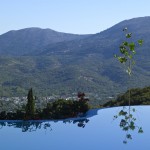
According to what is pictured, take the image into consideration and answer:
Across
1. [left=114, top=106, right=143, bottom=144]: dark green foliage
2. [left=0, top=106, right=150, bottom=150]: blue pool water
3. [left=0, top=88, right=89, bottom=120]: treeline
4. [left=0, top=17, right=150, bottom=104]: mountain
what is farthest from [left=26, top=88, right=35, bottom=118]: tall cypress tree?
[left=0, top=17, right=150, bottom=104]: mountain

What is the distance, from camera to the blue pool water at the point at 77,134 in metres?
14.4

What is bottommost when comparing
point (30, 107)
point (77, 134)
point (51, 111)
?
point (77, 134)

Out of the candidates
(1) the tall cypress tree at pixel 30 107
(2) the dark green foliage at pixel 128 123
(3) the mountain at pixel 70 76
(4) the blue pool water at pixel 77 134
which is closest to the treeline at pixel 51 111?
(1) the tall cypress tree at pixel 30 107

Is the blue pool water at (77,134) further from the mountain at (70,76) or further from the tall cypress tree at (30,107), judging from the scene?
the mountain at (70,76)

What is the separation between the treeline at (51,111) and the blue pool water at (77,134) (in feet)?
2.67

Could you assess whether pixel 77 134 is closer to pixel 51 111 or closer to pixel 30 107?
pixel 51 111

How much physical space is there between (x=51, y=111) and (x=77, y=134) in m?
5.87

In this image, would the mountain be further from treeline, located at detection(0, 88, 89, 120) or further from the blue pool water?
the blue pool water

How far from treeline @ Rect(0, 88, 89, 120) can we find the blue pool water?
81 centimetres

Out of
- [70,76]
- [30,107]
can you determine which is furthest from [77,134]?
[70,76]

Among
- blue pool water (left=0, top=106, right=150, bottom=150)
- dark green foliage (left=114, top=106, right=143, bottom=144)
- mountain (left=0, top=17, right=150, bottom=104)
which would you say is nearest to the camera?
blue pool water (left=0, top=106, right=150, bottom=150)

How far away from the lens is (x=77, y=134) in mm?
16953

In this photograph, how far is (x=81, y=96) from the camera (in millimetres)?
23422

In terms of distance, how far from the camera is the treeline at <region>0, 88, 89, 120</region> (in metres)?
22.1
